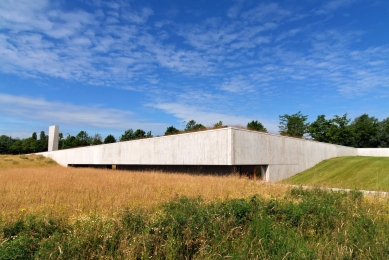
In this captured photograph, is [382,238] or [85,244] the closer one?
[85,244]

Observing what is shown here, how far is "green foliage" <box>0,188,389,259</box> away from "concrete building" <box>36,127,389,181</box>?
27.2ft

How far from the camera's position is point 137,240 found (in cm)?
369

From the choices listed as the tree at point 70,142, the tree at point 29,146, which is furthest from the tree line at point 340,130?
the tree at point 29,146

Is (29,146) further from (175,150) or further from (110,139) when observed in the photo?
(175,150)

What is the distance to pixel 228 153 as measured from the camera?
1328cm

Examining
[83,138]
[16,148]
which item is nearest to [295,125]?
[83,138]

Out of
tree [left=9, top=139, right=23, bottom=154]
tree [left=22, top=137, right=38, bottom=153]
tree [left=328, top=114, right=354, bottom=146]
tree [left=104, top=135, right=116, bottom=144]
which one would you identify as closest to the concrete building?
tree [left=328, top=114, right=354, bottom=146]

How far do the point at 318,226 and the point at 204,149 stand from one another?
1001cm

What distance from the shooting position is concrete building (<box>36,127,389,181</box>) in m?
13.7

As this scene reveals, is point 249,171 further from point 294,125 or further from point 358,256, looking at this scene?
point 294,125

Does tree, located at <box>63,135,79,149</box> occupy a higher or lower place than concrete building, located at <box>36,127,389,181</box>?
higher

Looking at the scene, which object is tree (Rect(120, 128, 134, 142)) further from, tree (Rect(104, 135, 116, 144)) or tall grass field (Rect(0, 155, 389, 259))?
tall grass field (Rect(0, 155, 389, 259))

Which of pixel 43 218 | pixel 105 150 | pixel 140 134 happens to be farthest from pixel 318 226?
pixel 140 134

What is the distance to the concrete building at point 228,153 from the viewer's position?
13.7 metres
